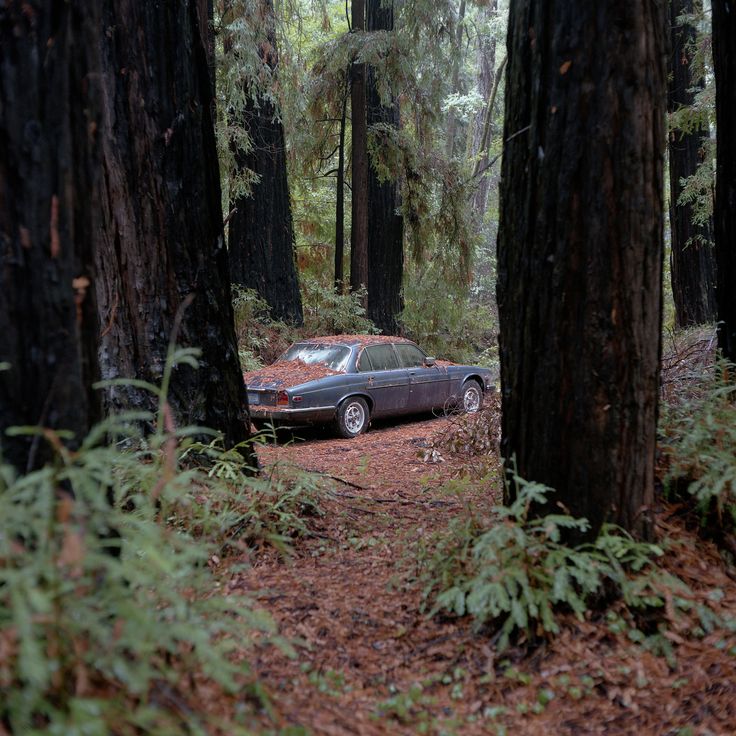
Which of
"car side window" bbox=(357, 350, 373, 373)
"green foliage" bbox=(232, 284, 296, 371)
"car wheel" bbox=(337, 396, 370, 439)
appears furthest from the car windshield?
"green foliage" bbox=(232, 284, 296, 371)

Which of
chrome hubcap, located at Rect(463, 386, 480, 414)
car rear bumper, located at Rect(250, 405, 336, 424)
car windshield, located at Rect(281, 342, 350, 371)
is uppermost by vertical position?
car windshield, located at Rect(281, 342, 350, 371)

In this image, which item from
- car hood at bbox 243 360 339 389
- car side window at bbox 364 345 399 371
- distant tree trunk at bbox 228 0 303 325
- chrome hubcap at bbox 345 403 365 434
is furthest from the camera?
distant tree trunk at bbox 228 0 303 325

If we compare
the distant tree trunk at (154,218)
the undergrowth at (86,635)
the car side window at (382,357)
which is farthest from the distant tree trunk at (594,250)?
the car side window at (382,357)

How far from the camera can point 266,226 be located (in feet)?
54.9

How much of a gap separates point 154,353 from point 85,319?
3394mm

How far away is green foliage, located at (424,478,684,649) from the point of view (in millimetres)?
3531

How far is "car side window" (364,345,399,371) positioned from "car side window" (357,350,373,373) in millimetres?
61

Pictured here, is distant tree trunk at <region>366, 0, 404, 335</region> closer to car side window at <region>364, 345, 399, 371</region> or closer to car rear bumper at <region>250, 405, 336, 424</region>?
car side window at <region>364, 345, 399, 371</region>

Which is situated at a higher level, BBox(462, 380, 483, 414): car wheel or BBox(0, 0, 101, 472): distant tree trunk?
BBox(0, 0, 101, 472): distant tree trunk

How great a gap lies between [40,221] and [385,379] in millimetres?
9628

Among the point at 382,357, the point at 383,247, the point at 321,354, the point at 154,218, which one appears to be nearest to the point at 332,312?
the point at 383,247

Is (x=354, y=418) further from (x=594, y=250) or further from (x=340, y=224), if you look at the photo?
(x=340, y=224)

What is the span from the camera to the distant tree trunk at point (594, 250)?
3.66m

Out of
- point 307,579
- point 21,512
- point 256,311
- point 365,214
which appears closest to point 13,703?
point 21,512
